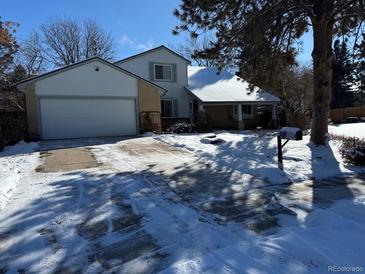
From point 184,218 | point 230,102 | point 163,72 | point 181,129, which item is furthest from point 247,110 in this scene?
point 184,218

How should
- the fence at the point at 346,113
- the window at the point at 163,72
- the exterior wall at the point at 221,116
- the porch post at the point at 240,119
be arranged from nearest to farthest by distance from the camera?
1. the porch post at the point at 240,119
2. the window at the point at 163,72
3. the exterior wall at the point at 221,116
4. the fence at the point at 346,113

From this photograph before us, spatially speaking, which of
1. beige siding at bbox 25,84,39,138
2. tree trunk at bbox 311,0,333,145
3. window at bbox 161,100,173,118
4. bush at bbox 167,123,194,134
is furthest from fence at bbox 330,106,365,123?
beige siding at bbox 25,84,39,138

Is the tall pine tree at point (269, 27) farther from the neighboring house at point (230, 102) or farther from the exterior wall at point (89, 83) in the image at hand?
the neighboring house at point (230, 102)

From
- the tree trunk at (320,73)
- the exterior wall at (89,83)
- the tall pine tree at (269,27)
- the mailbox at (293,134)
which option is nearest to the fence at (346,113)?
the tall pine tree at (269,27)

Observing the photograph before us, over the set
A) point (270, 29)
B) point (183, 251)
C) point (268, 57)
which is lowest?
point (183, 251)

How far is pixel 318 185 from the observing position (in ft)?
20.0

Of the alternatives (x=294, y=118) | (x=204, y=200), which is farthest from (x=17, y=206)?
(x=294, y=118)

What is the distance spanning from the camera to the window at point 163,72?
71.4ft

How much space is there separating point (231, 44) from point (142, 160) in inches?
207

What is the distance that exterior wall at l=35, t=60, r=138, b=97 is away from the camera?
1473cm

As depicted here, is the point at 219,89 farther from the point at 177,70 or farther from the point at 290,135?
the point at 290,135

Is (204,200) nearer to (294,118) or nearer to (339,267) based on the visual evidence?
(339,267)

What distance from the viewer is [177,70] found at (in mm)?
22109

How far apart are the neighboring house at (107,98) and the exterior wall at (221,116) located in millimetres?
319
